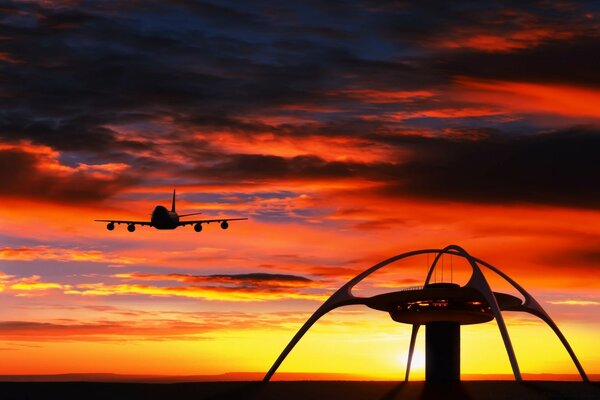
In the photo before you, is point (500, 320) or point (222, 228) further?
point (500, 320)

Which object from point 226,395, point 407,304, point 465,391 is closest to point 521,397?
point 465,391

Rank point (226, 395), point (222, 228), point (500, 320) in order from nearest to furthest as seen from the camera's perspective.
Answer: point (222, 228) → point (500, 320) → point (226, 395)

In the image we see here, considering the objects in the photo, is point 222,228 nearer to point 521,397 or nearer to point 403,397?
point 403,397

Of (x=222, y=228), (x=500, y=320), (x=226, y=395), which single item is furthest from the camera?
(x=226, y=395)

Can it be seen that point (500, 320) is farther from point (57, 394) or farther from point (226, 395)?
point (57, 394)

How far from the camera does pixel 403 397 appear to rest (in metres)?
185

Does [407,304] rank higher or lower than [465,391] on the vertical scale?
higher

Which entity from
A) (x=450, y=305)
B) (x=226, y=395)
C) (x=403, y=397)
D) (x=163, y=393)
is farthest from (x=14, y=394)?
(x=450, y=305)

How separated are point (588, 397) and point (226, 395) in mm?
73908

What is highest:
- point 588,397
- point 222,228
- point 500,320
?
point 222,228

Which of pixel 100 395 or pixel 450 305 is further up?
pixel 450 305

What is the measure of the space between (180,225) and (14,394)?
186 ft

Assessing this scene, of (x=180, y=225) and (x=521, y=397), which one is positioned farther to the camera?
(x=521, y=397)

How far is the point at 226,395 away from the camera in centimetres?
19325
